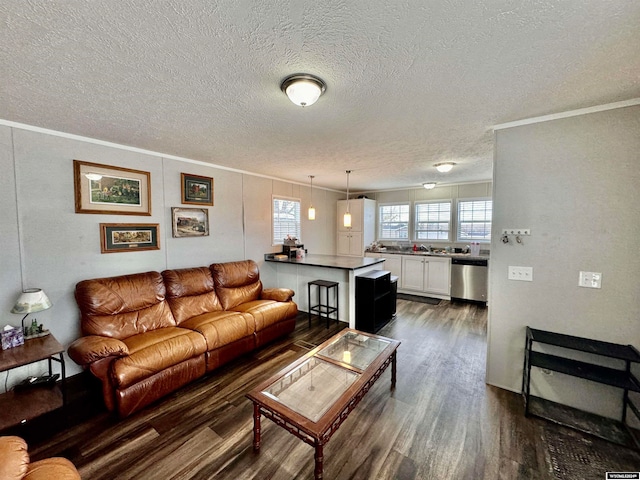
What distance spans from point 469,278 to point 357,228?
2.70 meters

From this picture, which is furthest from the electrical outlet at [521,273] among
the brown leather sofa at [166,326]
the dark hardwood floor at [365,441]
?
the brown leather sofa at [166,326]

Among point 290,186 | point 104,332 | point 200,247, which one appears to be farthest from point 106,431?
point 290,186

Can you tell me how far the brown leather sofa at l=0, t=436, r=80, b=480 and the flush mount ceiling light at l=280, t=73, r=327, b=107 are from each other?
7.64ft

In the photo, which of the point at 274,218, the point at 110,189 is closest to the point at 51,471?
the point at 110,189

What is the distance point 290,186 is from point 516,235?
13.3ft

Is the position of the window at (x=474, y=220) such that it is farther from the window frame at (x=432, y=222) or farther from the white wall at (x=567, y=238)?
the white wall at (x=567, y=238)

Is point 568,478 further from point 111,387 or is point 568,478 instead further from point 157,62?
point 157,62

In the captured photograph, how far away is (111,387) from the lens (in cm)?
212

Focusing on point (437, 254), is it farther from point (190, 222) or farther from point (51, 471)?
point (51, 471)

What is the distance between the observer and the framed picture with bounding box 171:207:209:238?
3.58 m

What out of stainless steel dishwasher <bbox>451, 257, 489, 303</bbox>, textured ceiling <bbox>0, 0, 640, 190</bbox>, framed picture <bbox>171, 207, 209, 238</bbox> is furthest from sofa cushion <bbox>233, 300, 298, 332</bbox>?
stainless steel dishwasher <bbox>451, 257, 489, 303</bbox>

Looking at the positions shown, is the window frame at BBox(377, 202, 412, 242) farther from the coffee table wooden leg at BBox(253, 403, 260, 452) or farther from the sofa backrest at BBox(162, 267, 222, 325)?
the coffee table wooden leg at BBox(253, 403, 260, 452)

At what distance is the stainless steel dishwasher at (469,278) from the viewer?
16.3 ft

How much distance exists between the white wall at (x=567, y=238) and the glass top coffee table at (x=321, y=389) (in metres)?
1.24
